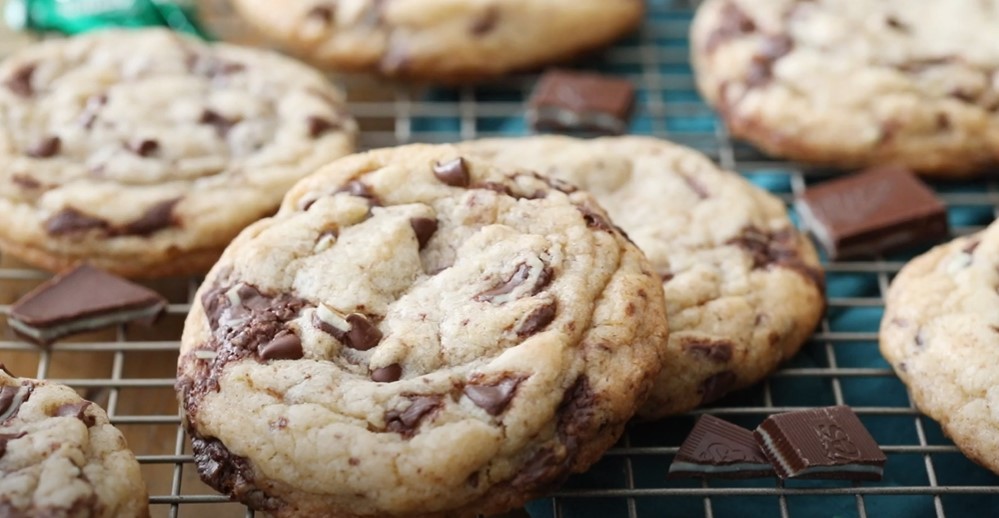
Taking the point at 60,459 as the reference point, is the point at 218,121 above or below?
above

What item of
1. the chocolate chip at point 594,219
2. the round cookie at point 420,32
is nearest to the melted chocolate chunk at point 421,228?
the chocolate chip at point 594,219

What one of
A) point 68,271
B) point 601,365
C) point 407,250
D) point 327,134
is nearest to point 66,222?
point 68,271

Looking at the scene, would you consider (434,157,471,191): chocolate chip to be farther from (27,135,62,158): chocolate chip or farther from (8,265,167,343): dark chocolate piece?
(27,135,62,158): chocolate chip

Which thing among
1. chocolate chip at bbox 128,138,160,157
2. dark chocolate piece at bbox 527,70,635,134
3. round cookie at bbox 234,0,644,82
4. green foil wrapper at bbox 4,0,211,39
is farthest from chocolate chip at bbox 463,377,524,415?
Result: green foil wrapper at bbox 4,0,211,39

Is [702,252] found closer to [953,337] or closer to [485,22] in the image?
[953,337]

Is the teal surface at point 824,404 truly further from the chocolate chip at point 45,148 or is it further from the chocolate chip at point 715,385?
the chocolate chip at point 45,148

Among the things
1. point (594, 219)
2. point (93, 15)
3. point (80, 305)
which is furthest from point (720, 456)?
point (93, 15)
